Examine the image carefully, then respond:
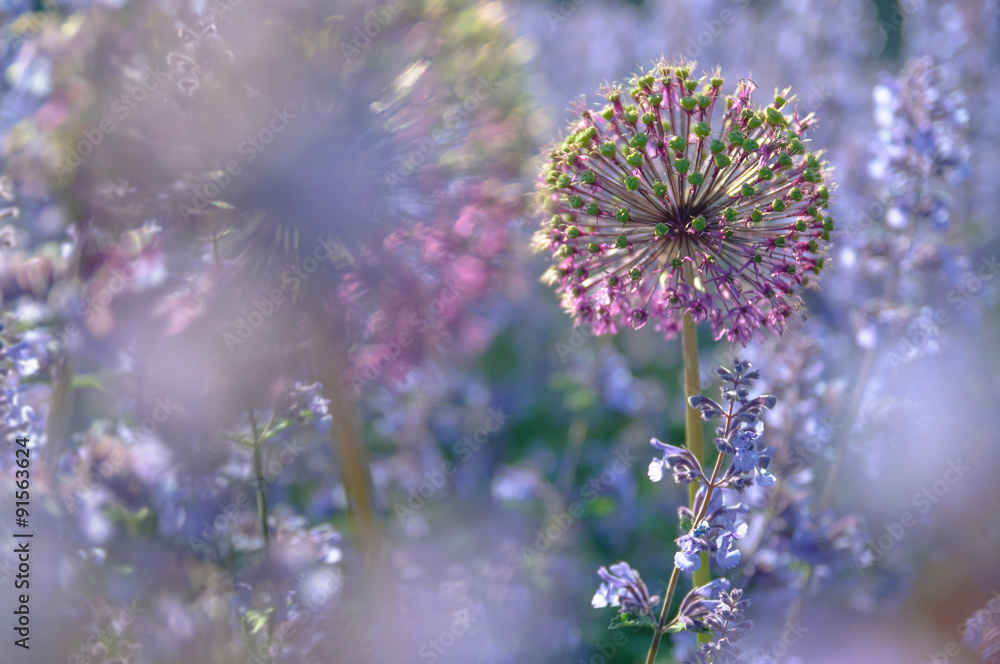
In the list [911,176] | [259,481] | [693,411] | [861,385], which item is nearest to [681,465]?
[693,411]

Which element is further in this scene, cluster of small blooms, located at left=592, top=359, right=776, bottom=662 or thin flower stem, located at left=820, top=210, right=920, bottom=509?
thin flower stem, located at left=820, top=210, right=920, bottom=509

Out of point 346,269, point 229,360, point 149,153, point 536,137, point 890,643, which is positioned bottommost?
point 890,643

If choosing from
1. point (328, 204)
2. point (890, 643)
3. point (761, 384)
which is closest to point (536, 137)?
point (328, 204)

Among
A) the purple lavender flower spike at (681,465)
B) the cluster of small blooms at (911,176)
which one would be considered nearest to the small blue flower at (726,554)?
the purple lavender flower spike at (681,465)

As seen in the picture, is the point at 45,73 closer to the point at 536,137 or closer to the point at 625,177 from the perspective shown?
the point at 625,177

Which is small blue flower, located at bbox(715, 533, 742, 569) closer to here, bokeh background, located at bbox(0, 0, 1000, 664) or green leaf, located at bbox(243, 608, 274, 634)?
bokeh background, located at bbox(0, 0, 1000, 664)

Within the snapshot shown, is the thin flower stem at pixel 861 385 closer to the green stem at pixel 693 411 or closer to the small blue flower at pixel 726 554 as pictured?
the green stem at pixel 693 411

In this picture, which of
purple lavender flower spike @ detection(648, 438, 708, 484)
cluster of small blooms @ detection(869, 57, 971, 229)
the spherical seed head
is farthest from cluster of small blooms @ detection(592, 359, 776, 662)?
cluster of small blooms @ detection(869, 57, 971, 229)
